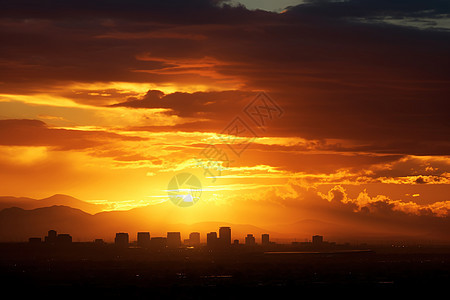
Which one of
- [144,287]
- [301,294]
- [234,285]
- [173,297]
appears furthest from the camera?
[234,285]

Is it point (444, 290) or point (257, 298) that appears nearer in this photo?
point (257, 298)

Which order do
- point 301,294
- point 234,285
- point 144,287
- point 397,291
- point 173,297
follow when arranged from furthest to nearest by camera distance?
point 234,285 → point 144,287 → point 397,291 → point 301,294 → point 173,297

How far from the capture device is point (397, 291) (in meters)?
163

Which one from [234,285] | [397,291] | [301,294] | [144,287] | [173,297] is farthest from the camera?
[234,285]

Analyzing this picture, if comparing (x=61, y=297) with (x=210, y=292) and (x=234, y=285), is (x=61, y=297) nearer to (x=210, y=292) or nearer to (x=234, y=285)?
(x=210, y=292)

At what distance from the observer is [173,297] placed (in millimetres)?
138625

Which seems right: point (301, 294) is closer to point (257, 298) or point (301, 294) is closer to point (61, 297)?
point (257, 298)

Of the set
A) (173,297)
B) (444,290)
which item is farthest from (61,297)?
(444,290)

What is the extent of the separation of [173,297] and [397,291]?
5298 centimetres

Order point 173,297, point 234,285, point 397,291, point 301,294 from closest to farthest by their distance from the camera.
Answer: point 173,297, point 301,294, point 397,291, point 234,285

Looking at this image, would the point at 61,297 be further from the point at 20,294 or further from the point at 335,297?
the point at 335,297

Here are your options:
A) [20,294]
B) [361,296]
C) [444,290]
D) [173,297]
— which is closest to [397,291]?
[444,290]

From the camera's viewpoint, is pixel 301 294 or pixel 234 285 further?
pixel 234 285

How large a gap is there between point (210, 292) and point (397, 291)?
40.8m
